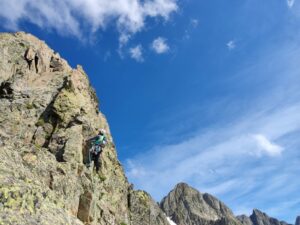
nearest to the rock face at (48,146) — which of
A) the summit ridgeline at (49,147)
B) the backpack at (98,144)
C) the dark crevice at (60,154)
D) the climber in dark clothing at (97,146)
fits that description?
the summit ridgeline at (49,147)

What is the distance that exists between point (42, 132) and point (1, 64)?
14.7m

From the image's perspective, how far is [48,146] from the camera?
4222cm

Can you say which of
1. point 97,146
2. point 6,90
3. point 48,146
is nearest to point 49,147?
point 48,146

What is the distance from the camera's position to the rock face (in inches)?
953

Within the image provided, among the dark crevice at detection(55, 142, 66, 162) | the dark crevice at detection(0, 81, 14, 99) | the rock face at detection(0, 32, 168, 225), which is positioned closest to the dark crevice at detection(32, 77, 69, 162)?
the rock face at detection(0, 32, 168, 225)

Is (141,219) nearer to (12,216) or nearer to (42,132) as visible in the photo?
(42,132)

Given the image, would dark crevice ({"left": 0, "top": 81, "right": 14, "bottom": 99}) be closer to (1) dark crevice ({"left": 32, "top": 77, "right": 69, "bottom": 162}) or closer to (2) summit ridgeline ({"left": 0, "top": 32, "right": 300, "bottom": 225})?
(2) summit ridgeline ({"left": 0, "top": 32, "right": 300, "bottom": 225})

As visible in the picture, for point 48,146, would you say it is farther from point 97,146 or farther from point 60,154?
point 97,146

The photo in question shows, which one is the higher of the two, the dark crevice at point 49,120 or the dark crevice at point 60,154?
the dark crevice at point 49,120

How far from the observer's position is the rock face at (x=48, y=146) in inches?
953

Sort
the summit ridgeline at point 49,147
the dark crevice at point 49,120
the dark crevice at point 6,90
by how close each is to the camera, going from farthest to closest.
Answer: the dark crevice at point 6,90 < the dark crevice at point 49,120 < the summit ridgeline at point 49,147

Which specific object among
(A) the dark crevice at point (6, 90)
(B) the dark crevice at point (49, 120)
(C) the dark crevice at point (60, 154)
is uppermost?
(A) the dark crevice at point (6, 90)

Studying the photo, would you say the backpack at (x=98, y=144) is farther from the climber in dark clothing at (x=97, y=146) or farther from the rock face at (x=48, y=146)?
the rock face at (x=48, y=146)

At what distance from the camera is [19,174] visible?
2570 centimetres
